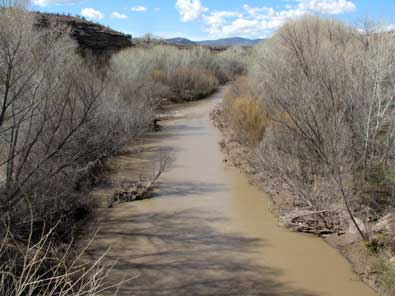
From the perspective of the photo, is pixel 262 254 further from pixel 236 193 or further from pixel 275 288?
pixel 236 193

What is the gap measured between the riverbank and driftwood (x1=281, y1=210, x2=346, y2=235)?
0.14m

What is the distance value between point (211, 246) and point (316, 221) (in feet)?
7.83

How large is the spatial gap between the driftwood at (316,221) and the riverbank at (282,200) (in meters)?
0.14

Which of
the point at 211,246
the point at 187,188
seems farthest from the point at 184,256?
the point at 187,188

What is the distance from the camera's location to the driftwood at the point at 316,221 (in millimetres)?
8625

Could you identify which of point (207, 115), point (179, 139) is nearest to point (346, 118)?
point (179, 139)

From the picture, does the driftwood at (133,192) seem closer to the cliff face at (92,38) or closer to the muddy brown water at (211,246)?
the muddy brown water at (211,246)

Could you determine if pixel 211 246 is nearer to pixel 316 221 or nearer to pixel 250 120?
pixel 316 221

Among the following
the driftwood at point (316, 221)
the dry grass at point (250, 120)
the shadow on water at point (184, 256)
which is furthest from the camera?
the dry grass at point (250, 120)

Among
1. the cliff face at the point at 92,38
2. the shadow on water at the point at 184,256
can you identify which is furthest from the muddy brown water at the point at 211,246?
the cliff face at the point at 92,38

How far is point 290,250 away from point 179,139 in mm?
10201

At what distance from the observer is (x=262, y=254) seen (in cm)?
796

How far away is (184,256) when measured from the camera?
25.5ft

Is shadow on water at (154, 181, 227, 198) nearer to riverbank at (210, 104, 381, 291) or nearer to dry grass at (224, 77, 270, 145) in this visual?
riverbank at (210, 104, 381, 291)
